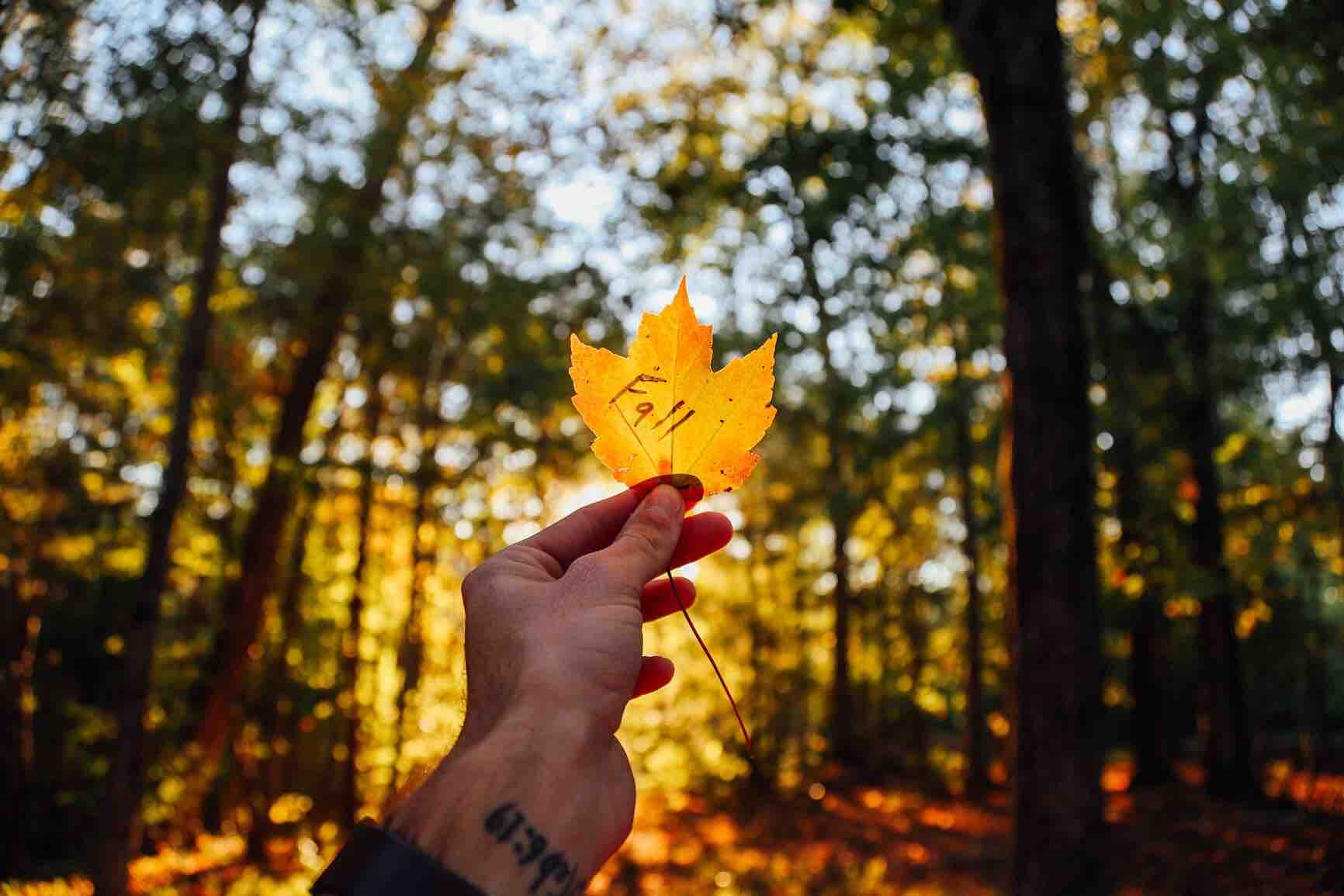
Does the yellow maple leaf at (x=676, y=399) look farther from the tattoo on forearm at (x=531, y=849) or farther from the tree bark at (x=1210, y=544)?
the tree bark at (x=1210, y=544)

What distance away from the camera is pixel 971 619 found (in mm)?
15805

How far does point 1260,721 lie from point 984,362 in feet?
56.0

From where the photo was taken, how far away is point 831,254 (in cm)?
1515

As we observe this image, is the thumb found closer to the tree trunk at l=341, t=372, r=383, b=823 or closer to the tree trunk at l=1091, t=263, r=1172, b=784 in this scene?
the tree trunk at l=1091, t=263, r=1172, b=784

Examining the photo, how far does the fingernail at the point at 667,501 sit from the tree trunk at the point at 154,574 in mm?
6306

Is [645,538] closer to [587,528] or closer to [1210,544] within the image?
[587,528]

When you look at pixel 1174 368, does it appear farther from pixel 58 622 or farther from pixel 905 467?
pixel 58 622

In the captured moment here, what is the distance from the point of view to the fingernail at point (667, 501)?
4.58ft

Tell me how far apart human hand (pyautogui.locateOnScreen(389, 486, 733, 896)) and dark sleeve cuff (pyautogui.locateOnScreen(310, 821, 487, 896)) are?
19 millimetres

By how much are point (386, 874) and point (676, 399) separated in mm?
743

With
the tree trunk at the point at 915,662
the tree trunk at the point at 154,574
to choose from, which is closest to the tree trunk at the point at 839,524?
the tree trunk at the point at 915,662

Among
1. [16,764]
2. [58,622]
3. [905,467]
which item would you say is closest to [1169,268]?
[905,467]

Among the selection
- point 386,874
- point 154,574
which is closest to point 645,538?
point 386,874

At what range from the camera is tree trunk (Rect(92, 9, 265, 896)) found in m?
6.52
